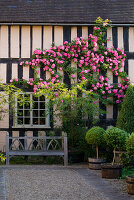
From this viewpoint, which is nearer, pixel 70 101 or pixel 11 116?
pixel 70 101

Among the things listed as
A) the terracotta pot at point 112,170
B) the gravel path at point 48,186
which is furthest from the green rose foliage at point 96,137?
the terracotta pot at point 112,170

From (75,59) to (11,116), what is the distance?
2.84 meters

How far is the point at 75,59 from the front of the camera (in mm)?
12055

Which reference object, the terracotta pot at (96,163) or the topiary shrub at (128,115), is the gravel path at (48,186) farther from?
the topiary shrub at (128,115)

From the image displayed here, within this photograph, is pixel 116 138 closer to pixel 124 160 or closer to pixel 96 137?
pixel 124 160

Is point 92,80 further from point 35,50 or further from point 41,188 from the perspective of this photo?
point 41,188

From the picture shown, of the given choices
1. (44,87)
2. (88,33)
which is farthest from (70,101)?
(88,33)

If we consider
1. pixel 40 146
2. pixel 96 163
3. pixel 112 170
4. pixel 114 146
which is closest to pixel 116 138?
pixel 114 146

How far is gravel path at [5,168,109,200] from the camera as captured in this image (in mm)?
5977

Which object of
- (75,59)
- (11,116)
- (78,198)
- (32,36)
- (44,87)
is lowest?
(78,198)

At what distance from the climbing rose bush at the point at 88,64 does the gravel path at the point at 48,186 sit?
12.2ft

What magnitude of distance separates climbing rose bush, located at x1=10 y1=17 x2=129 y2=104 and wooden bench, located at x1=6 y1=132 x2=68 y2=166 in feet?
5.74

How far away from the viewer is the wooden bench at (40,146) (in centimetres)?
1021

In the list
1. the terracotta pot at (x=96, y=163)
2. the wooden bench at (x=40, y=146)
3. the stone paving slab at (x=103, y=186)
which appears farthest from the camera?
the wooden bench at (x=40, y=146)
